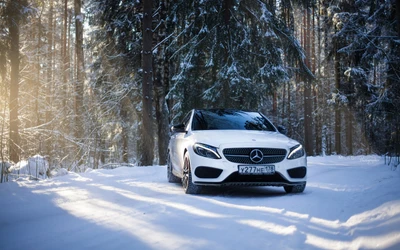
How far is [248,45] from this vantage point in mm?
14516

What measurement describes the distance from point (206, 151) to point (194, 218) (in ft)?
6.26

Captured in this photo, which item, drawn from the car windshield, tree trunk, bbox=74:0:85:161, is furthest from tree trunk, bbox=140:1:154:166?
tree trunk, bbox=74:0:85:161

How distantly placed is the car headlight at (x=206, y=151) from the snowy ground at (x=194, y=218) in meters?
0.69

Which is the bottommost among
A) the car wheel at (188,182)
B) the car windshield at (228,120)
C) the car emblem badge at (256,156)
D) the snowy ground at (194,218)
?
the snowy ground at (194,218)

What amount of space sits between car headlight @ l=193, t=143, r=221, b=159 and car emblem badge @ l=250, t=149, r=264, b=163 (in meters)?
0.54

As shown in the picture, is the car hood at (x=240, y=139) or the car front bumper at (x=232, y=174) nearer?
the car front bumper at (x=232, y=174)

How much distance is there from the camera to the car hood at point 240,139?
6.06 metres

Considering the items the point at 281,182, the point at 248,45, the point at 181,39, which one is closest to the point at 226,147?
the point at 281,182

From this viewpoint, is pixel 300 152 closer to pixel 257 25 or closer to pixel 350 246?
pixel 350 246

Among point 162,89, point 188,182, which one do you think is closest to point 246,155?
point 188,182

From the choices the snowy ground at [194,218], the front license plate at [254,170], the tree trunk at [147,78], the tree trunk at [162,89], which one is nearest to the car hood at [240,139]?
the front license plate at [254,170]

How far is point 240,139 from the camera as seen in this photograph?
245 inches

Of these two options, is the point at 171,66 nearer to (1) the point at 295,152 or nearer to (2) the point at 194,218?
(1) the point at 295,152

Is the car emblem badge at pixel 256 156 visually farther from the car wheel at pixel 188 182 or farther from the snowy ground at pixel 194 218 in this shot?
the car wheel at pixel 188 182
